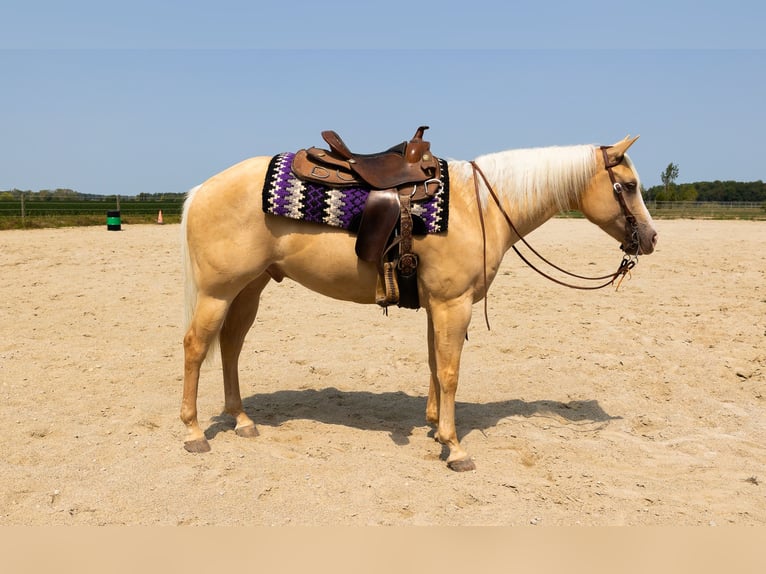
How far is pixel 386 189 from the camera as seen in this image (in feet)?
13.2

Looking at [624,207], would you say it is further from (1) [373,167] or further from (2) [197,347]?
(2) [197,347]

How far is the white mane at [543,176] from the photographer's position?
13.8ft

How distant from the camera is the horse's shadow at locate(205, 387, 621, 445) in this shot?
16.0 feet

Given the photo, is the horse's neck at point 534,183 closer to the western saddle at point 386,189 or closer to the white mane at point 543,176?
the white mane at point 543,176

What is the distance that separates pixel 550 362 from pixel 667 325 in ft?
6.60

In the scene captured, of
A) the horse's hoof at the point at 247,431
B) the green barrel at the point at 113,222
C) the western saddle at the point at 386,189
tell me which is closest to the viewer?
the western saddle at the point at 386,189

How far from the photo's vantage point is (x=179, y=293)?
358 inches

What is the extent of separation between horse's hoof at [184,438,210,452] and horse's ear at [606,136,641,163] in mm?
3408

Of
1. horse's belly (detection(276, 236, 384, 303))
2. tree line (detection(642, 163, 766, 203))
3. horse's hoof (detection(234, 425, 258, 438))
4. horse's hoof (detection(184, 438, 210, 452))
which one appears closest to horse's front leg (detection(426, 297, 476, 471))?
horse's belly (detection(276, 236, 384, 303))

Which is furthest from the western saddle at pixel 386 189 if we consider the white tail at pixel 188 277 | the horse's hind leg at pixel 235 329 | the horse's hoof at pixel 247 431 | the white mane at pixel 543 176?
the horse's hoof at pixel 247 431

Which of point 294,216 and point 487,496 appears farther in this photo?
point 294,216

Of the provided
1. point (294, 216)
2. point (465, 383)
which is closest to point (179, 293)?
point (465, 383)

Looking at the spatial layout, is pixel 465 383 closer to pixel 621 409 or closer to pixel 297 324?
pixel 621 409

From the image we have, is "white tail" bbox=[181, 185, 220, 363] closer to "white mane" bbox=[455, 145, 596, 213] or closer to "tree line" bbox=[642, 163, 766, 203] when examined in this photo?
"white mane" bbox=[455, 145, 596, 213]
